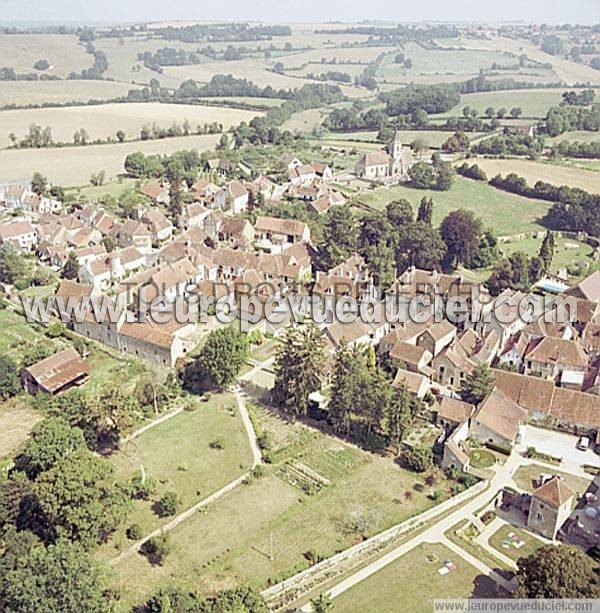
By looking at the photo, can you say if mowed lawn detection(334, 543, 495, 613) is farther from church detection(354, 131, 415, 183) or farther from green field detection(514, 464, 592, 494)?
church detection(354, 131, 415, 183)

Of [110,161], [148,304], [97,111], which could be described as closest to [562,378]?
[148,304]

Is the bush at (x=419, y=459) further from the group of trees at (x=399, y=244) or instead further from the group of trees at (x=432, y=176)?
the group of trees at (x=432, y=176)

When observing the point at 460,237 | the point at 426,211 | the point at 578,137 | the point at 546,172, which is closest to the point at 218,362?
the point at 460,237

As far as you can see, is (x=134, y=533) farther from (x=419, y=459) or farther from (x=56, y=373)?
(x=56, y=373)

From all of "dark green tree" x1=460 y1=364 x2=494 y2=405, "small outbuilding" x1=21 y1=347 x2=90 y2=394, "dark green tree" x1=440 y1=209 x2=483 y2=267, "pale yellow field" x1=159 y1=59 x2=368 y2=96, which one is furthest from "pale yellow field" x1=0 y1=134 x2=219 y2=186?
"pale yellow field" x1=159 y1=59 x2=368 y2=96

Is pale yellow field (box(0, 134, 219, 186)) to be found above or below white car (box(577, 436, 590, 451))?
above

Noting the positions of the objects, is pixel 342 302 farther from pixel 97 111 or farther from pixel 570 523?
pixel 97 111
